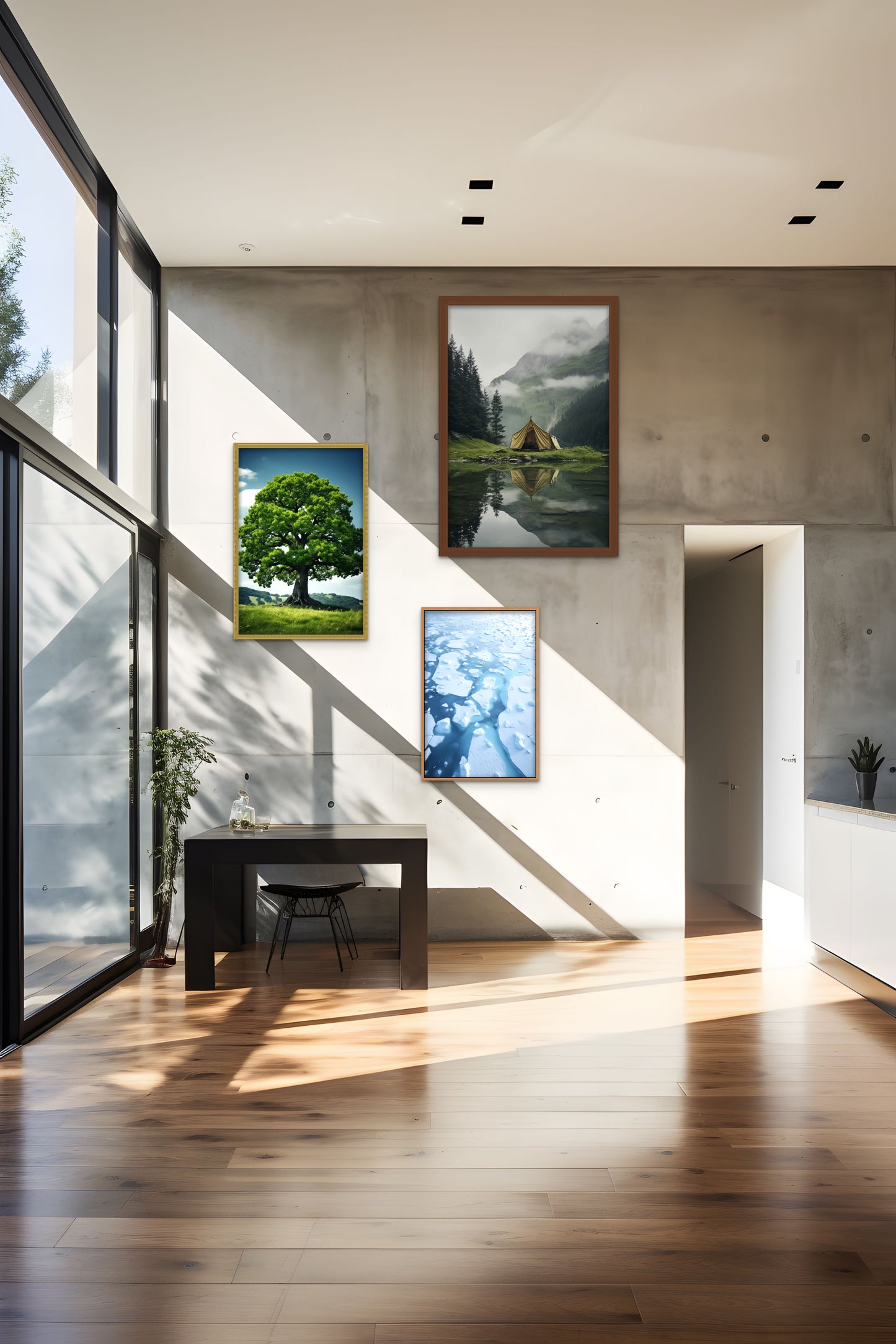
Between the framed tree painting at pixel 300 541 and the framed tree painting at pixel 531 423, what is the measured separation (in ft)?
2.16

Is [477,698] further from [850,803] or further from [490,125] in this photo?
[490,125]

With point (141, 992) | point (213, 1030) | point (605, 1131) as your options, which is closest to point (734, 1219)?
point (605, 1131)

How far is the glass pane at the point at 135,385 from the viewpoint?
611 cm

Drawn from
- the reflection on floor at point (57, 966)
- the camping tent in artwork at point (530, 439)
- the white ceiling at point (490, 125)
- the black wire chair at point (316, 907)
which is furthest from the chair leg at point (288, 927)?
the white ceiling at point (490, 125)

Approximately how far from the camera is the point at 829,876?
5.84m

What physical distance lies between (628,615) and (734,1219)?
435cm

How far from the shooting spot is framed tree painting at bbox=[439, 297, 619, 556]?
21.9 ft

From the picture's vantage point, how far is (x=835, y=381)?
6691 mm

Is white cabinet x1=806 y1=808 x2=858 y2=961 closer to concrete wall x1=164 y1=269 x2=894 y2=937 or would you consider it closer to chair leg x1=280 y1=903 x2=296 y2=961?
concrete wall x1=164 y1=269 x2=894 y2=937

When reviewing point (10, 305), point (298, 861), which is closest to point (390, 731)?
point (298, 861)

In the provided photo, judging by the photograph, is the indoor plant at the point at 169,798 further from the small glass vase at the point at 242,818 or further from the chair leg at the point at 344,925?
the chair leg at the point at 344,925

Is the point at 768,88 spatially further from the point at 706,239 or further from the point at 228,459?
the point at 228,459

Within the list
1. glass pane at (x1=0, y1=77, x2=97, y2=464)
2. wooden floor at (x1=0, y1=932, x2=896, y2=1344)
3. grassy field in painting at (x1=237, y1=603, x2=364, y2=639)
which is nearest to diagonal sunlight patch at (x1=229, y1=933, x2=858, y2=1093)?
wooden floor at (x1=0, y1=932, x2=896, y2=1344)

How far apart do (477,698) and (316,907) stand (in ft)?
5.76
